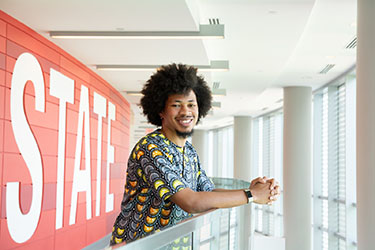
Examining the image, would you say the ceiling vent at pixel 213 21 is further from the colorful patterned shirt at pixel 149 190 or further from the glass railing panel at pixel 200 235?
the colorful patterned shirt at pixel 149 190

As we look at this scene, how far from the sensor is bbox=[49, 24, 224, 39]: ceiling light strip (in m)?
7.58

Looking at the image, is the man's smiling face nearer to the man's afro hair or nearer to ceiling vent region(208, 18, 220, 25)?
the man's afro hair

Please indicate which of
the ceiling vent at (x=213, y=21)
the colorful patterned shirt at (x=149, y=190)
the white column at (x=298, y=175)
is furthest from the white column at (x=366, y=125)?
the white column at (x=298, y=175)

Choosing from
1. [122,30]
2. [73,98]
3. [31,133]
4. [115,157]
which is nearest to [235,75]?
[115,157]

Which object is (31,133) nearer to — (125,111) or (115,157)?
(115,157)

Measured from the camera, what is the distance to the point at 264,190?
2.38 m

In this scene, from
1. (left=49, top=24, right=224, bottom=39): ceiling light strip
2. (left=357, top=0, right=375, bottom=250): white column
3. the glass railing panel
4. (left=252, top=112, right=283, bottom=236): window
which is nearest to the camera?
the glass railing panel

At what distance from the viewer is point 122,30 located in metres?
7.54

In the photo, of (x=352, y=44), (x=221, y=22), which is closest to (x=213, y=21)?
(x=221, y=22)

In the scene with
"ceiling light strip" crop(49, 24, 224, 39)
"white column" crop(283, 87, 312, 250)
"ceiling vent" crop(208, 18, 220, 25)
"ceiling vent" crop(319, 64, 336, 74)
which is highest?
"ceiling vent" crop(319, 64, 336, 74)

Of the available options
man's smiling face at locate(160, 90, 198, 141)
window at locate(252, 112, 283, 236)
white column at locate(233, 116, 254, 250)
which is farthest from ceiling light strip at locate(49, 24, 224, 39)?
white column at locate(233, 116, 254, 250)

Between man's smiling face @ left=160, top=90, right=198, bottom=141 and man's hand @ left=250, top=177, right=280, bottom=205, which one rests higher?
man's smiling face @ left=160, top=90, right=198, bottom=141

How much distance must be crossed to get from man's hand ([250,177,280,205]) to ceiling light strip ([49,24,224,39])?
532cm

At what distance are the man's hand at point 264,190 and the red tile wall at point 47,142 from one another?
15.6 ft
